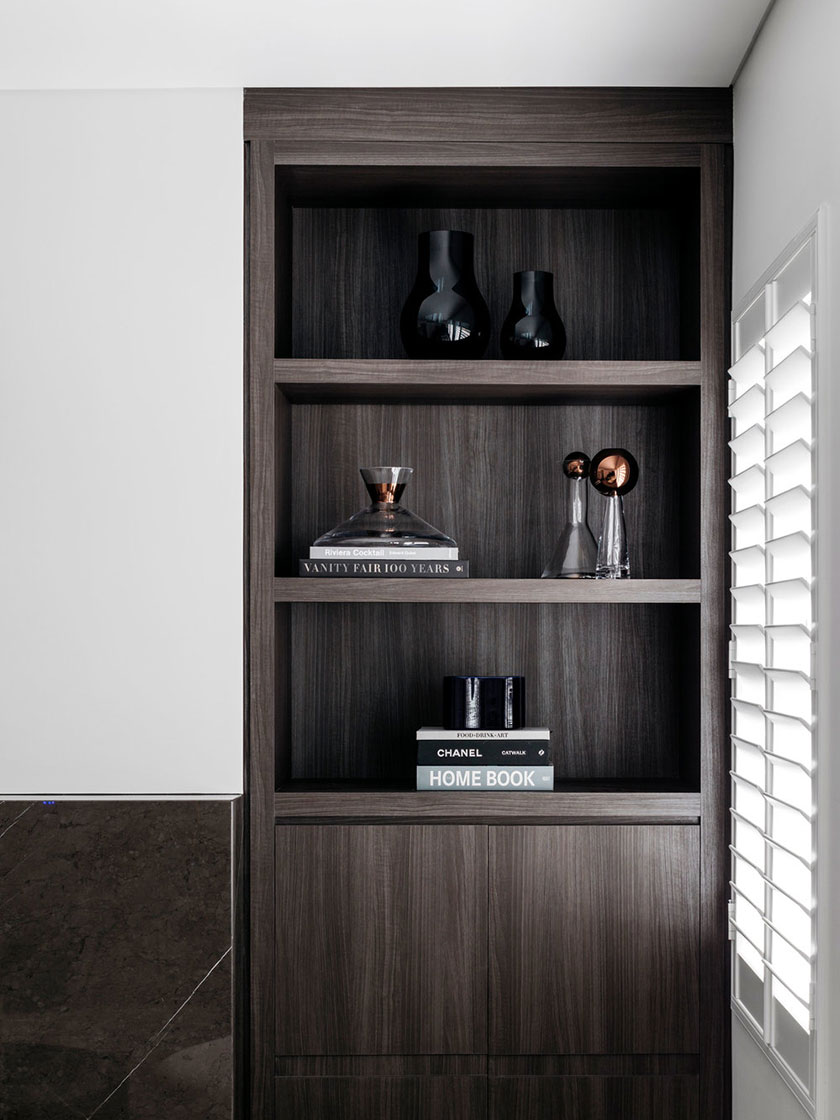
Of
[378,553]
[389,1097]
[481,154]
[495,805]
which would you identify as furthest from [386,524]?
[389,1097]

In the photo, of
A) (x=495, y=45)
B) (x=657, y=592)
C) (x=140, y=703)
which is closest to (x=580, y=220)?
(x=495, y=45)

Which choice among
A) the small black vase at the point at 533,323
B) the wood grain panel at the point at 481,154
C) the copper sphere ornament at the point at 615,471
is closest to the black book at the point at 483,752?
the copper sphere ornament at the point at 615,471

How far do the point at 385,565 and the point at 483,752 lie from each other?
1.41ft

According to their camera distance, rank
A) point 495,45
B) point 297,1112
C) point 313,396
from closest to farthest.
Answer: point 495,45, point 297,1112, point 313,396

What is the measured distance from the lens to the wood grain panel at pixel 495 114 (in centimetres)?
225

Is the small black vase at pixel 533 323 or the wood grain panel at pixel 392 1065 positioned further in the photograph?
the small black vase at pixel 533 323

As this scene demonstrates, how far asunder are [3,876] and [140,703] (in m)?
0.41

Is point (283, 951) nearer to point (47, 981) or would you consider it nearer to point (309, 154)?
point (47, 981)

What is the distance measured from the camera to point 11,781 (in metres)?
2.19

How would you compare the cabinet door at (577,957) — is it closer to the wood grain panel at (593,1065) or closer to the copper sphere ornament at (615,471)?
the wood grain panel at (593,1065)

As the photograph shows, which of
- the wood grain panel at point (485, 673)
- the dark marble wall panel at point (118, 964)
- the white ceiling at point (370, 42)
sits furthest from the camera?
the wood grain panel at point (485, 673)

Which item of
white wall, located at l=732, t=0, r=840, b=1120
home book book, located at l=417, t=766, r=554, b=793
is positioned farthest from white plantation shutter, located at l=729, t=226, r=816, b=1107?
home book book, located at l=417, t=766, r=554, b=793

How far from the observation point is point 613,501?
2.34m

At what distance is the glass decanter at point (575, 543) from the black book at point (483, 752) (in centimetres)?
36
